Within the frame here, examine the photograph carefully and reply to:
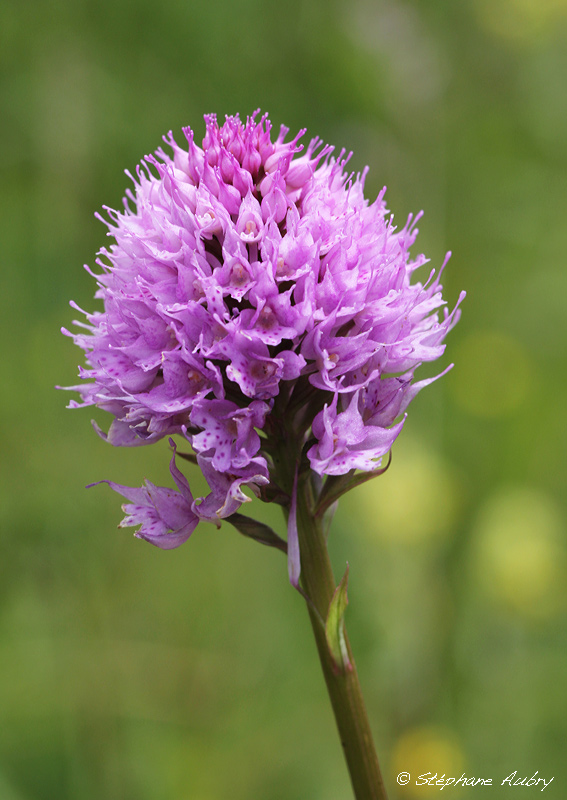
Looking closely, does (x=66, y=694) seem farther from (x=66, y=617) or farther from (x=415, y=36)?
(x=415, y=36)

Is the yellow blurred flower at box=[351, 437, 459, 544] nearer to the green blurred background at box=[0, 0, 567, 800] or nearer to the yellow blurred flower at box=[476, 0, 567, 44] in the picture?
the green blurred background at box=[0, 0, 567, 800]

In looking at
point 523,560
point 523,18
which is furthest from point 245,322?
point 523,18

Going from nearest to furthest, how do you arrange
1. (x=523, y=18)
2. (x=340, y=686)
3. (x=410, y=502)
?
(x=340, y=686)
(x=410, y=502)
(x=523, y=18)

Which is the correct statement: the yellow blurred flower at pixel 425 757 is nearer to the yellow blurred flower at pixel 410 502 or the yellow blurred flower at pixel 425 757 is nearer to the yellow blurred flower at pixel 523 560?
the yellow blurred flower at pixel 523 560

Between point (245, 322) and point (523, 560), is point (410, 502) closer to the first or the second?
point (523, 560)

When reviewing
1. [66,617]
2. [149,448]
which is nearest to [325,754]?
[66,617]

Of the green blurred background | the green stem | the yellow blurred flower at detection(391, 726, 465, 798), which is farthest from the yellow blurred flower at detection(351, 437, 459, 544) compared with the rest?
the green stem
